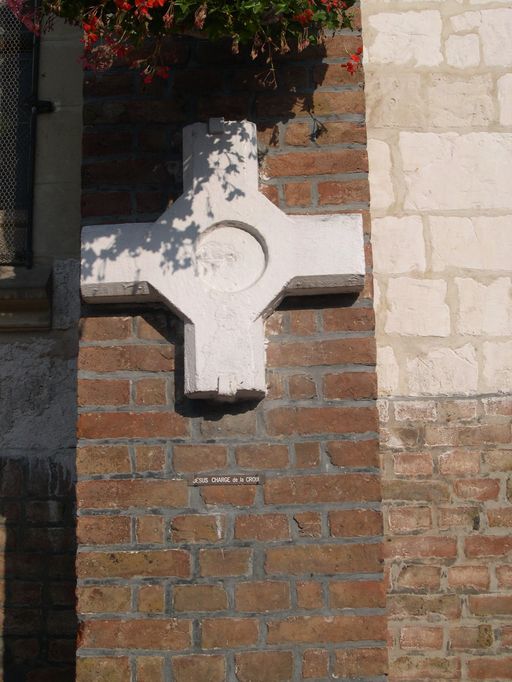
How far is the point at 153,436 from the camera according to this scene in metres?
2.58

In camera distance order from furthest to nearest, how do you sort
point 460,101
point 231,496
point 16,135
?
point 16,135, point 460,101, point 231,496

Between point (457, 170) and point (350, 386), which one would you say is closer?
point (350, 386)

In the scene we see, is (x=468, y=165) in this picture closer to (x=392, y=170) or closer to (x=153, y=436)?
(x=392, y=170)

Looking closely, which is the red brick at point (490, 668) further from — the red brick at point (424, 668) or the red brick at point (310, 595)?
the red brick at point (310, 595)

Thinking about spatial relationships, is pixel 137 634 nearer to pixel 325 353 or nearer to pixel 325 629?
pixel 325 629

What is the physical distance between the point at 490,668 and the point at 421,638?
0.24 meters

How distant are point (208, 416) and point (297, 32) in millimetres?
1101

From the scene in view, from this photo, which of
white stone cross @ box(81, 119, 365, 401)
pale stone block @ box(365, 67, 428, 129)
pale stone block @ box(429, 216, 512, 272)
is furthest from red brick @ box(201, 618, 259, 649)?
pale stone block @ box(365, 67, 428, 129)

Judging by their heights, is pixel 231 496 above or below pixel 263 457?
below

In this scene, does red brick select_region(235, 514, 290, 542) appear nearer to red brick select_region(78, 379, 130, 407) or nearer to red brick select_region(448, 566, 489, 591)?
red brick select_region(78, 379, 130, 407)

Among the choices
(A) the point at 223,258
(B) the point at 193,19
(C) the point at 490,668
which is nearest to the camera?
(B) the point at 193,19

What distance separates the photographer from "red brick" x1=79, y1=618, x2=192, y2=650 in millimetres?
2465

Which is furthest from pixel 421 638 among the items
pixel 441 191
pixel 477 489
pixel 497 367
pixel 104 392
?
pixel 441 191

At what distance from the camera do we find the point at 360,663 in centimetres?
245
